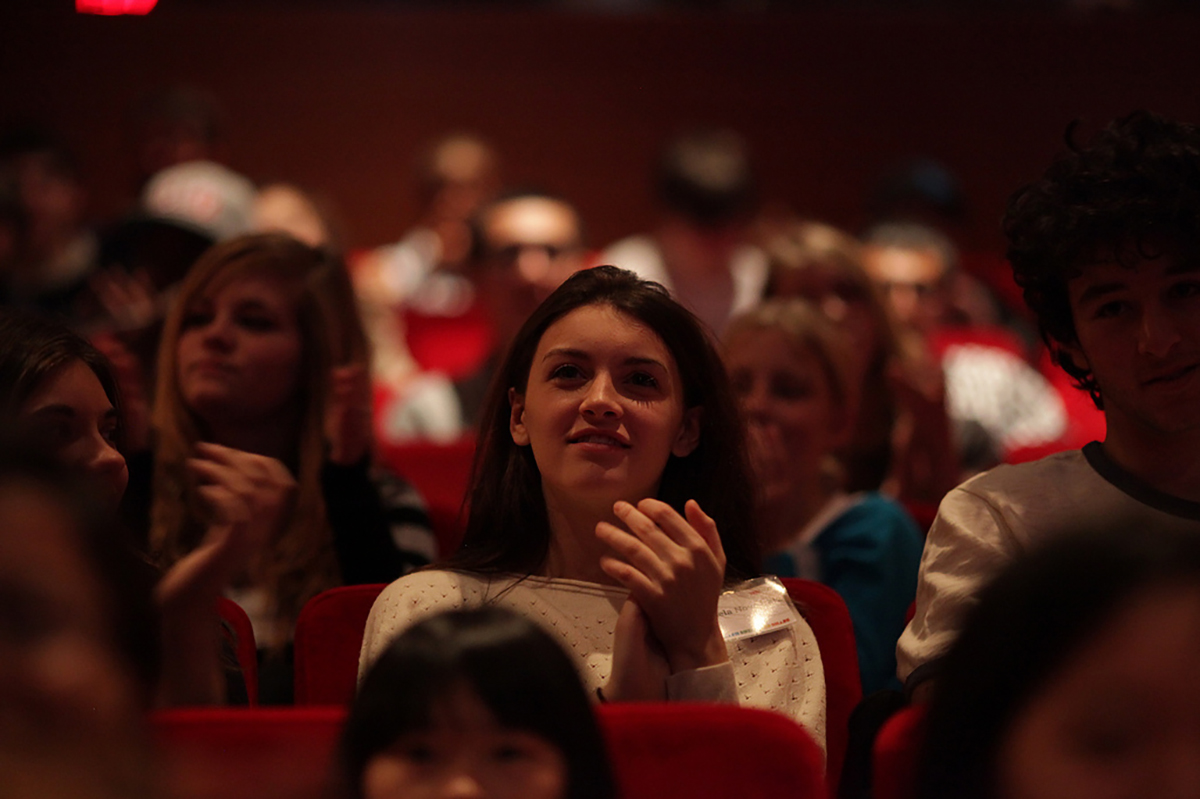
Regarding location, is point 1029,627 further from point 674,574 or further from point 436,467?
point 436,467

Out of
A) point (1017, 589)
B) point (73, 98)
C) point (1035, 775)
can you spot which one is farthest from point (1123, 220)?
point (73, 98)

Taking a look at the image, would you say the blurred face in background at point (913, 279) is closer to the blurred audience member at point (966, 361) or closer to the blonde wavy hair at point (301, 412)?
the blurred audience member at point (966, 361)

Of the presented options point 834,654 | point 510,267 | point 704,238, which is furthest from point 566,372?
point 704,238

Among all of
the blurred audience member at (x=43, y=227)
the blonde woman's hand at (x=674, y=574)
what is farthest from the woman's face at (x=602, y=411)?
the blurred audience member at (x=43, y=227)

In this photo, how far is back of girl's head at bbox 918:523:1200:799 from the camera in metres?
0.85

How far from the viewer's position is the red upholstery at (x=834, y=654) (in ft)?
4.80

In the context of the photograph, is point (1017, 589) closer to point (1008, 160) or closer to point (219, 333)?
point (219, 333)

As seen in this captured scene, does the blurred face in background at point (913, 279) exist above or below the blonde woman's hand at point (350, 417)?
above

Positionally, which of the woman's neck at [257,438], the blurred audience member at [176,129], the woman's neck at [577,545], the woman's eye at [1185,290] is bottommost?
the woman's neck at [577,545]

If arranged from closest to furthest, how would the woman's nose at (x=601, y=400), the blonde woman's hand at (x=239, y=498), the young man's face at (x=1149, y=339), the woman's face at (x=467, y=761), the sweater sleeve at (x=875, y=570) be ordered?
the woman's face at (x=467, y=761) → the blonde woman's hand at (x=239, y=498) → the young man's face at (x=1149, y=339) → the woman's nose at (x=601, y=400) → the sweater sleeve at (x=875, y=570)

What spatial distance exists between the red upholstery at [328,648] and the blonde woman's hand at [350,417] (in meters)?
0.40

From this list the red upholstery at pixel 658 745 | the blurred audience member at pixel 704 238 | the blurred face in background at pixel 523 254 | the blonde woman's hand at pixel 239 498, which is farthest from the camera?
the blurred audience member at pixel 704 238

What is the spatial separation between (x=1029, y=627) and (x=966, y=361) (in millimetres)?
2279

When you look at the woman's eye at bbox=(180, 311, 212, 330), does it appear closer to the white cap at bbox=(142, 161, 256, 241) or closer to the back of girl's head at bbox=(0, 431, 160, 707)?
the back of girl's head at bbox=(0, 431, 160, 707)
